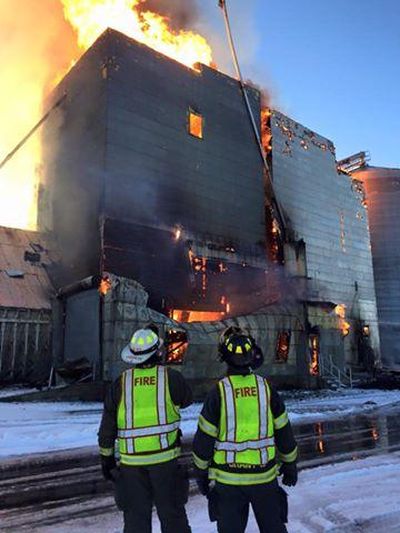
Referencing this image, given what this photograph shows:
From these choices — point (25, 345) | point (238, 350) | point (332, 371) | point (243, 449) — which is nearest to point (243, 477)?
point (243, 449)

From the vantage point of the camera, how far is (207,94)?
84.0 feet

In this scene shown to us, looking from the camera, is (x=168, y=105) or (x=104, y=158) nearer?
(x=104, y=158)

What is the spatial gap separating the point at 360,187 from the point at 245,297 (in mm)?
17117

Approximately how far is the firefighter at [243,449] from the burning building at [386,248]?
35.7 meters

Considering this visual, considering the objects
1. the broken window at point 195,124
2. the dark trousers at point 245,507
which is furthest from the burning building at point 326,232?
the dark trousers at point 245,507

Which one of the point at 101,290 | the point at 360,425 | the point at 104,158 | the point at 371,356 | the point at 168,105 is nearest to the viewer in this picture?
the point at 360,425

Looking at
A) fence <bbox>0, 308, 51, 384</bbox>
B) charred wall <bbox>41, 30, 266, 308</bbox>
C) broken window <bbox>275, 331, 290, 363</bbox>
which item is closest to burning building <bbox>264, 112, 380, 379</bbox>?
charred wall <bbox>41, 30, 266, 308</bbox>

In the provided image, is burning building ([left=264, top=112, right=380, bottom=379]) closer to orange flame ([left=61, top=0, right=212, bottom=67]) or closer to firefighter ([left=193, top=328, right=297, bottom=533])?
orange flame ([left=61, top=0, right=212, bottom=67])

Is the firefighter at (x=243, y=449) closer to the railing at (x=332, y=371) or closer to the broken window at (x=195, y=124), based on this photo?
the railing at (x=332, y=371)

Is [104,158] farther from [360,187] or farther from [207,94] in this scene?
[360,187]

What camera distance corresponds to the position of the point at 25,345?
20.7 metres

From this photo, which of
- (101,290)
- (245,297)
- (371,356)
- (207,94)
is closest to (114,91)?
(207,94)

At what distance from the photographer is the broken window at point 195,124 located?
2447 centimetres

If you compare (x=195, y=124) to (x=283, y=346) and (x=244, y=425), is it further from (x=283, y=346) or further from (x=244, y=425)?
(x=244, y=425)
